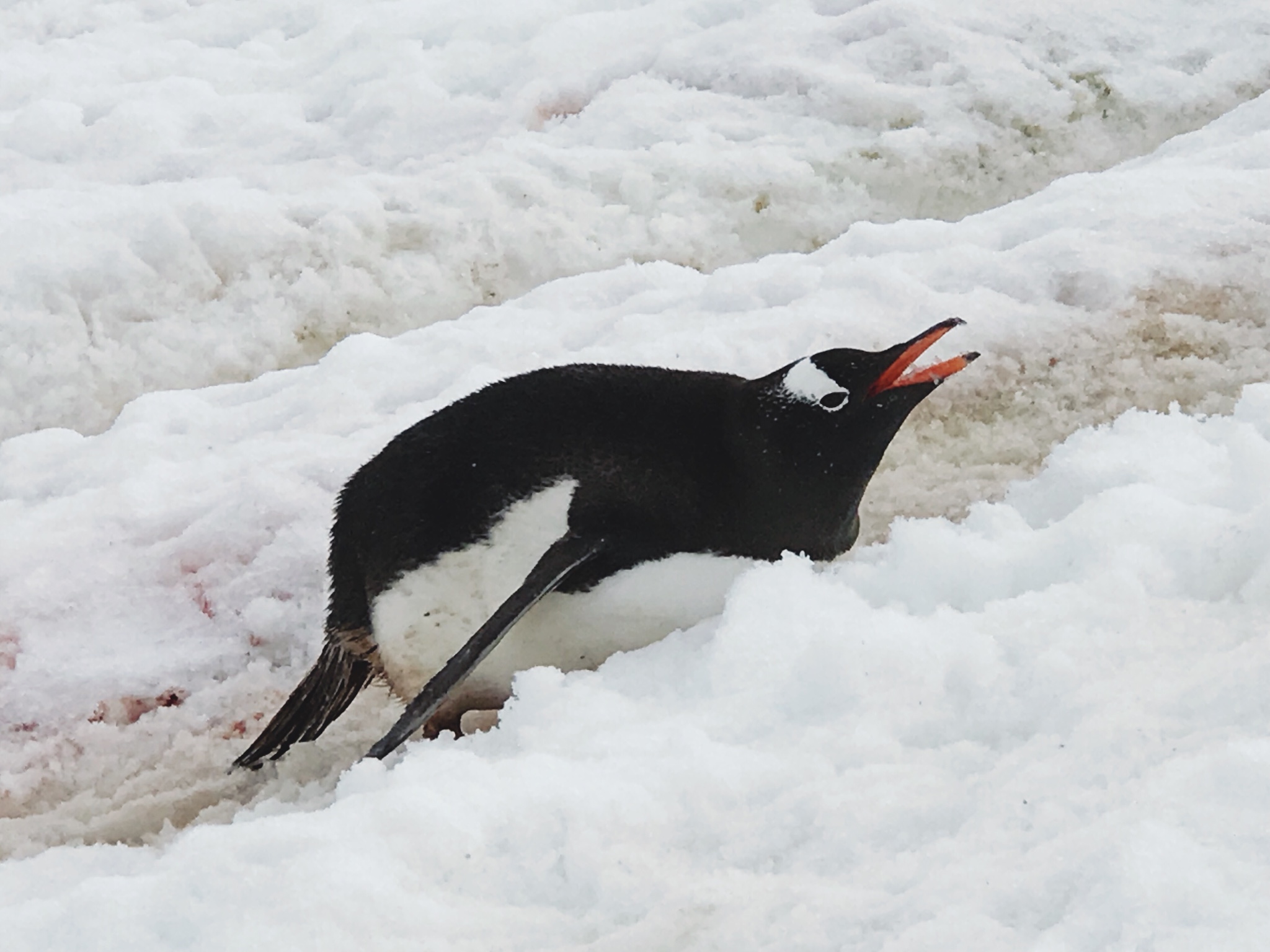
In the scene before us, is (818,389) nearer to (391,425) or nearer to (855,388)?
(855,388)

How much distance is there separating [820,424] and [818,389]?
0.17 feet

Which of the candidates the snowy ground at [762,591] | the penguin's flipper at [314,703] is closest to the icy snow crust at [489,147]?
the snowy ground at [762,591]

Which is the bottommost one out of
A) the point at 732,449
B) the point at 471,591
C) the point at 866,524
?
the point at 866,524

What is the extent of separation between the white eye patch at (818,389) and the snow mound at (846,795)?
360 mm

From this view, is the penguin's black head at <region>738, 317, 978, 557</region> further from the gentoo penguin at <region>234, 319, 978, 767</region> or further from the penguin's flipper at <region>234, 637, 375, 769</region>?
the penguin's flipper at <region>234, 637, 375, 769</region>

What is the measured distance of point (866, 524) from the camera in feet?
7.89

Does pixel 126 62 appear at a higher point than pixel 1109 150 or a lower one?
higher

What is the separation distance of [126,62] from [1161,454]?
4200 millimetres

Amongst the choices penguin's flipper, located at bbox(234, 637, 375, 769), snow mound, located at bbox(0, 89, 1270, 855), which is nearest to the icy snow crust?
snow mound, located at bbox(0, 89, 1270, 855)

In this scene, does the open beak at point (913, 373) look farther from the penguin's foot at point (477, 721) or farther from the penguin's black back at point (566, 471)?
the penguin's foot at point (477, 721)

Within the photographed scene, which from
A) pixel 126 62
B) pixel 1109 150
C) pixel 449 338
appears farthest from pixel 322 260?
pixel 1109 150

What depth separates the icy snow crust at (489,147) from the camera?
3.41 meters

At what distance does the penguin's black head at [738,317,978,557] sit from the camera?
1.83 metres

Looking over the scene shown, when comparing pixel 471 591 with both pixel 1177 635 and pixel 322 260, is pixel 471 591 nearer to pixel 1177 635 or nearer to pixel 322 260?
pixel 1177 635
